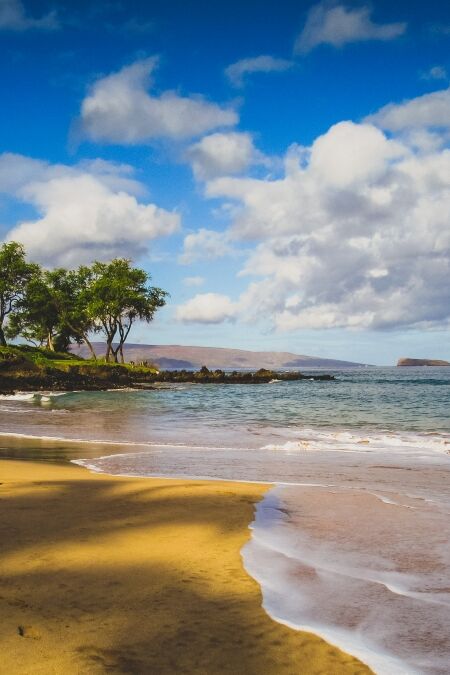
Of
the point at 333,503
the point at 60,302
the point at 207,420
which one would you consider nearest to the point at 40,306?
the point at 60,302

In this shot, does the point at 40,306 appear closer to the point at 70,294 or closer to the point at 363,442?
the point at 70,294

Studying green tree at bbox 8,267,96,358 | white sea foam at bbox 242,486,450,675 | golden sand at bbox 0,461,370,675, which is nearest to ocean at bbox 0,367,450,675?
white sea foam at bbox 242,486,450,675

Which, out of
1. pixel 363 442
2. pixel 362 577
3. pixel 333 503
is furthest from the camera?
pixel 363 442

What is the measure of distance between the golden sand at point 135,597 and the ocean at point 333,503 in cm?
31

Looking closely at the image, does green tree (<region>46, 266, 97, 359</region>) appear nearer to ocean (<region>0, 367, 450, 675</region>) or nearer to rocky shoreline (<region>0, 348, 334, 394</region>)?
rocky shoreline (<region>0, 348, 334, 394</region>)

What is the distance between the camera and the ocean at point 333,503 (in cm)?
375

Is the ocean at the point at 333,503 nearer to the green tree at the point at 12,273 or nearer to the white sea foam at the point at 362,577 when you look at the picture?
the white sea foam at the point at 362,577

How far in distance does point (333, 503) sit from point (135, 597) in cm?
460

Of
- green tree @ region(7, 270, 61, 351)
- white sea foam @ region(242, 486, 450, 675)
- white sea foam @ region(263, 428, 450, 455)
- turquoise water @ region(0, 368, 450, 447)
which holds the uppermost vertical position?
green tree @ region(7, 270, 61, 351)

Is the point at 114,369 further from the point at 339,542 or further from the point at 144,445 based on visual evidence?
the point at 339,542

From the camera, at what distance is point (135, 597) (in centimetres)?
391

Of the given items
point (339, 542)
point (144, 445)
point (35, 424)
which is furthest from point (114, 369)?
point (339, 542)

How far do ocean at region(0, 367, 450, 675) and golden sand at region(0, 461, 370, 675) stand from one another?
309 millimetres

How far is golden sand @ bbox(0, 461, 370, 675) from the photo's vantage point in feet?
10.1
